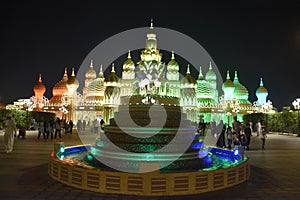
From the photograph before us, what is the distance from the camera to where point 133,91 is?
166ft

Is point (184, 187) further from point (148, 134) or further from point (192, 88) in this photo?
point (192, 88)

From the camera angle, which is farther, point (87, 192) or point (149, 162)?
point (87, 192)

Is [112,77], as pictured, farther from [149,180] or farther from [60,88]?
[149,180]

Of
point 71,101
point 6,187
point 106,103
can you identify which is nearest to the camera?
point 6,187

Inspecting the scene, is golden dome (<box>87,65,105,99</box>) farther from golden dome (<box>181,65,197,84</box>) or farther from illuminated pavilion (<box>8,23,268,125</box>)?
golden dome (<box>181,65,197,84</box>)

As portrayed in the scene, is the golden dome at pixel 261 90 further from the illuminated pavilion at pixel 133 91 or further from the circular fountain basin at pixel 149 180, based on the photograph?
the circular fountain basin at pixel 149 180

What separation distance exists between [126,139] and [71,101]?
4947 centimetres

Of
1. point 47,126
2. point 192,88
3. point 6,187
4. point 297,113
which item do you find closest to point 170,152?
point 6,187

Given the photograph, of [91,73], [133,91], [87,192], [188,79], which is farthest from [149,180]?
[91,73]

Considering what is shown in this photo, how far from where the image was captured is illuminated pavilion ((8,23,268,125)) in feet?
171

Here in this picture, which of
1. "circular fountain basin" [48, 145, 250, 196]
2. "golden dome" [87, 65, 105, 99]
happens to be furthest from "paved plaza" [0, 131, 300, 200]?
"golden dome" [87, 65, 105, 99]

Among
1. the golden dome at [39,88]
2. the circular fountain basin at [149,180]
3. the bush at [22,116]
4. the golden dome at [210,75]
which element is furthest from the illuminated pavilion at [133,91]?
the circular fountain basin at [149,180]

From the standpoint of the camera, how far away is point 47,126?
80.3 feet

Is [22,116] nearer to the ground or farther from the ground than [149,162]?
farther from the ground
